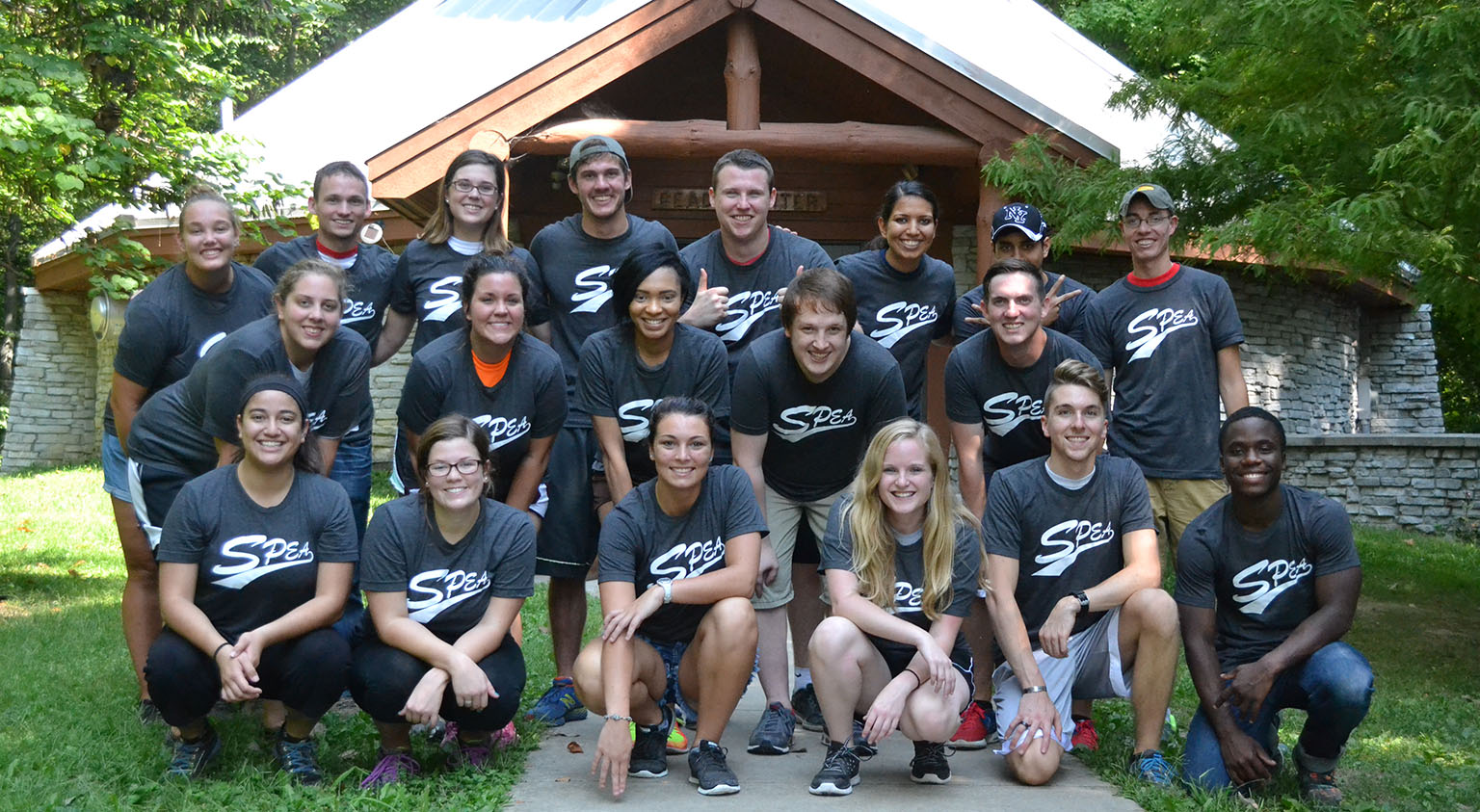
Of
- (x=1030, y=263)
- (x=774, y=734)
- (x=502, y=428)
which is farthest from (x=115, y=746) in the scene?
(x=1030, y=263)

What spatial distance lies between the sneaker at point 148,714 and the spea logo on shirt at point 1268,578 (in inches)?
137

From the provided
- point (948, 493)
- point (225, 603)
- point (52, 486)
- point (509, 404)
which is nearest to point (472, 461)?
point (509, 404)

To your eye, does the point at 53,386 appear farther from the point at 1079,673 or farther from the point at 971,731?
the point at 1079,673

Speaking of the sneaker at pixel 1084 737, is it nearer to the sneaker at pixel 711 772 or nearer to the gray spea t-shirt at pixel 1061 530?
the gray spea t-shirt at pixel 1061 530

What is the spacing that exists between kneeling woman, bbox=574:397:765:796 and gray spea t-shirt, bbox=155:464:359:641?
817 millimetres

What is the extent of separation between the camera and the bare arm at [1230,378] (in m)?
4.50

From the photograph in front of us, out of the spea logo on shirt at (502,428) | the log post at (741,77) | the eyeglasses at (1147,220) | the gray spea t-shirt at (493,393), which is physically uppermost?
the log post at (741,77)

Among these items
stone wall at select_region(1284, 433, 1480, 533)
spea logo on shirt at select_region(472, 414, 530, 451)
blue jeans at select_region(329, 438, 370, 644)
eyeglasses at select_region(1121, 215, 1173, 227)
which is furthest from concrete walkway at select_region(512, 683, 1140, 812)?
stone wall at select_region(1284, 433, 1480, 533)

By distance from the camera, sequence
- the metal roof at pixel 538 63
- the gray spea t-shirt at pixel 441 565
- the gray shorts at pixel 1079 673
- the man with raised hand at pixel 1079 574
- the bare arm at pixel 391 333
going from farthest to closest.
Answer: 1. the metal roof at pixel 538 63
2. the bare arm at pixel 391 333
3. the gray shorts at pixel 1079 673
4. the man with raised hand at pixel 1079 574
5. the gray spea t-shirt at pixel 441 565

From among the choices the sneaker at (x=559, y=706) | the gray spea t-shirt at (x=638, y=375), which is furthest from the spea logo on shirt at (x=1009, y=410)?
the sneaker at (x=559, y=706)

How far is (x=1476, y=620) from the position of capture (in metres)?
7.32

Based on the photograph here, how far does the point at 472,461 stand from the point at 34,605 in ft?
13.8

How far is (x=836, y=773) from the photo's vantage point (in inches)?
139

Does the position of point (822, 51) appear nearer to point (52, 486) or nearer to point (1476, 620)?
point (1476, 620)
